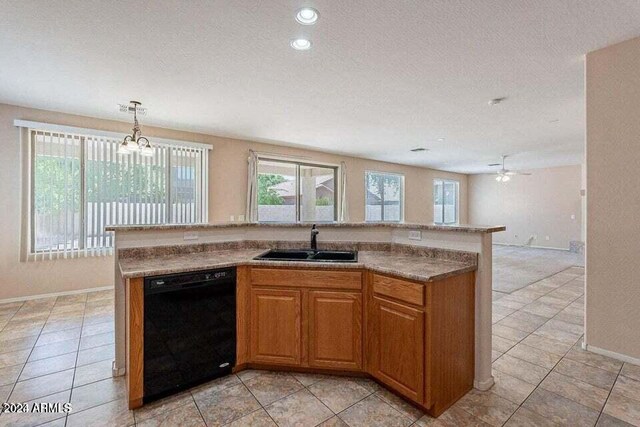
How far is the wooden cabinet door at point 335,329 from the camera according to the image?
84.2 inches

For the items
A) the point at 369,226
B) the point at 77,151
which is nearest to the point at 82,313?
the point at 77,151

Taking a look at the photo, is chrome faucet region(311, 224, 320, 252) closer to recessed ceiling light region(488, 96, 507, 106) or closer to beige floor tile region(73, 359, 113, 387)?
beige floor tile region(73, 359, 113, 387)

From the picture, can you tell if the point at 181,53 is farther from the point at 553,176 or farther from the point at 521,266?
the point at 553,176

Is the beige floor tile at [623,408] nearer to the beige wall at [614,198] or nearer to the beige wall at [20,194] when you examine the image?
the beige wall at [614,198]

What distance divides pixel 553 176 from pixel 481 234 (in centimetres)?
919

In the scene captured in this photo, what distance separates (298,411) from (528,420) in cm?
142

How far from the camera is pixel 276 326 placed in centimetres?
222

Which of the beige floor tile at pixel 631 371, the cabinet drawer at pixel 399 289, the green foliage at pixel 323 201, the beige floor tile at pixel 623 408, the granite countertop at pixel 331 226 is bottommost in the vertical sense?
the beige floor tile at pixel 623 408

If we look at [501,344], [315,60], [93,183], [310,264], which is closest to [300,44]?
[315,60]

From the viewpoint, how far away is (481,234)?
202cm

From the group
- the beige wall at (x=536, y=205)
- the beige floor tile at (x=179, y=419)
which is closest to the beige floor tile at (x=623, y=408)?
the beige floor tile at (x=179, y=419)

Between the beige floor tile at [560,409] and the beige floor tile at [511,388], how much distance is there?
0.04m

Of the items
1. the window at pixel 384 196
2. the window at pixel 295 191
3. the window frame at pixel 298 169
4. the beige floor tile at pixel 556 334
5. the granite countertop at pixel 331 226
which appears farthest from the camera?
the window at pixel 384 196

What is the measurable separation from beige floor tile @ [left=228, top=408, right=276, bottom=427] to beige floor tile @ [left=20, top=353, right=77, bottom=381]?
1.66 m
